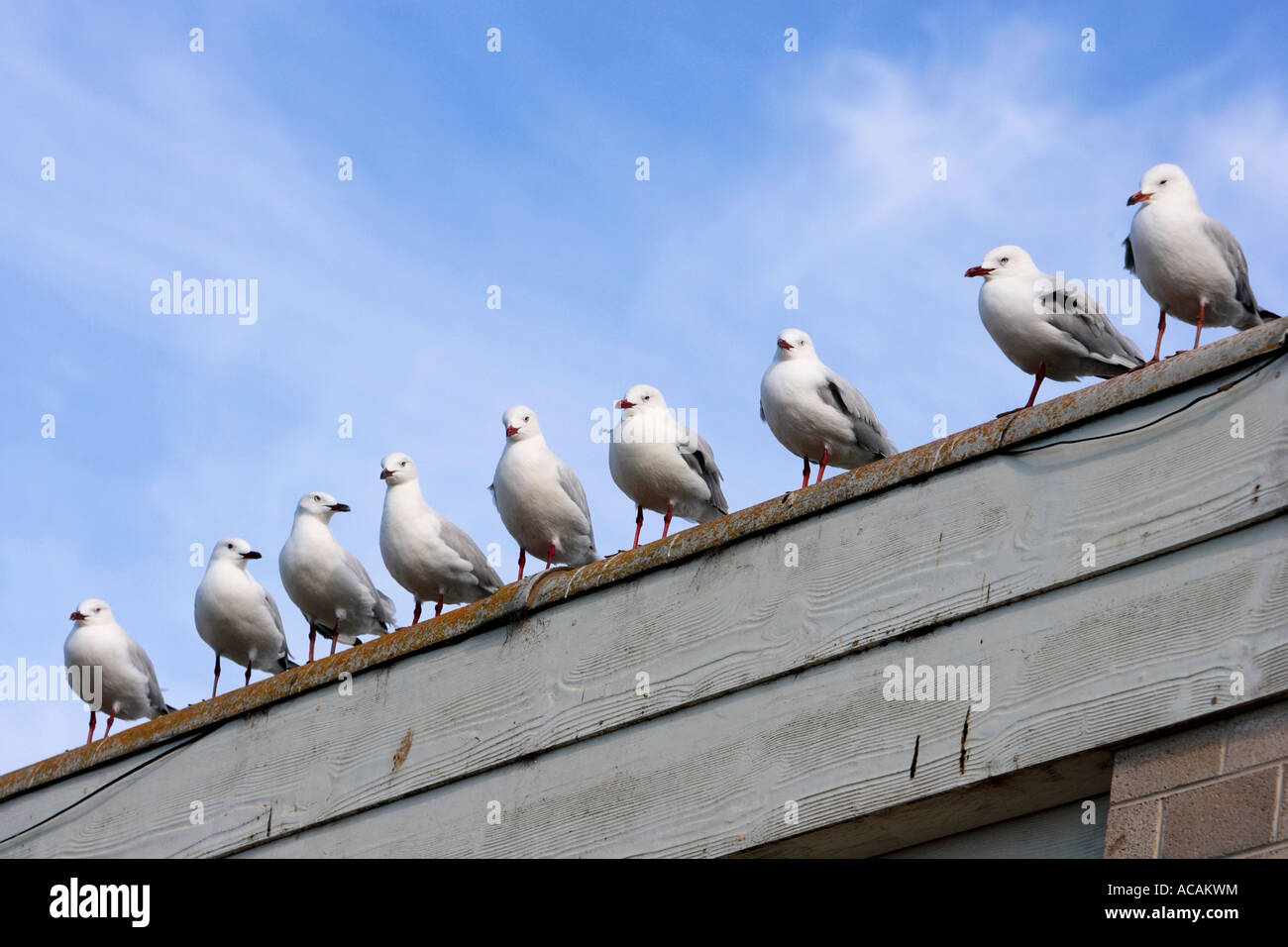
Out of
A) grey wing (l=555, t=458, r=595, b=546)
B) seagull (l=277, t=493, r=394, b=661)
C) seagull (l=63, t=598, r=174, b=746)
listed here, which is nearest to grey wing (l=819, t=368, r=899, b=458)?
grey wing (l=555, t=458, r=595, b=546)

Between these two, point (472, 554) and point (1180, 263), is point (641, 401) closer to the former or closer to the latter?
point (472, 554)

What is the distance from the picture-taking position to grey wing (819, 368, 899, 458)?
7.36m

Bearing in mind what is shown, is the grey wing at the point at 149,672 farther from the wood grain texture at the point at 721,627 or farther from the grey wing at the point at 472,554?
the wood grain texture at the point at 721,627

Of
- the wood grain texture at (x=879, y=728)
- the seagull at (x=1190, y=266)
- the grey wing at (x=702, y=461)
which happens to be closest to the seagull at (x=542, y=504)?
the grey wing at (x=702, y=461)

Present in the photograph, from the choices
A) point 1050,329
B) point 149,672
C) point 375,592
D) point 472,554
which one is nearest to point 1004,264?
point 1050,329

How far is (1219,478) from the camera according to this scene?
11.2 ft

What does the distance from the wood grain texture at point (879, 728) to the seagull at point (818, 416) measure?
3197mm

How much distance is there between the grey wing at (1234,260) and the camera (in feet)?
20.5


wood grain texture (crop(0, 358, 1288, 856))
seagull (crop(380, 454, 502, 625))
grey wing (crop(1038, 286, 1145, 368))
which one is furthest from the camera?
seagull (crop(380, 454, 502, 625))

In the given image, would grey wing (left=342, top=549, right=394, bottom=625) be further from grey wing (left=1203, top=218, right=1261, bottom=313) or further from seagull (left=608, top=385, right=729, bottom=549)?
grey wing (left=1203, top=218, right=1261, bottom=313)

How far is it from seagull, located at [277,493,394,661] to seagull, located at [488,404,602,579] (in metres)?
1.27

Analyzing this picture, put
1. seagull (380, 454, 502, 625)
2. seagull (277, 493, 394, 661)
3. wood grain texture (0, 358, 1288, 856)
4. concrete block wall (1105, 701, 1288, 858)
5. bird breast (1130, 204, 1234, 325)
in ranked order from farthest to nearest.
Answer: seagull (277, 493, 394, 661) < seagull (380, 454, 502, 625) < bird breast (1130, 204, 1234, 325) < wood grain texture (0, 358, 1288, 856) < concrete block wall (1105, 701, 1288, 858)
